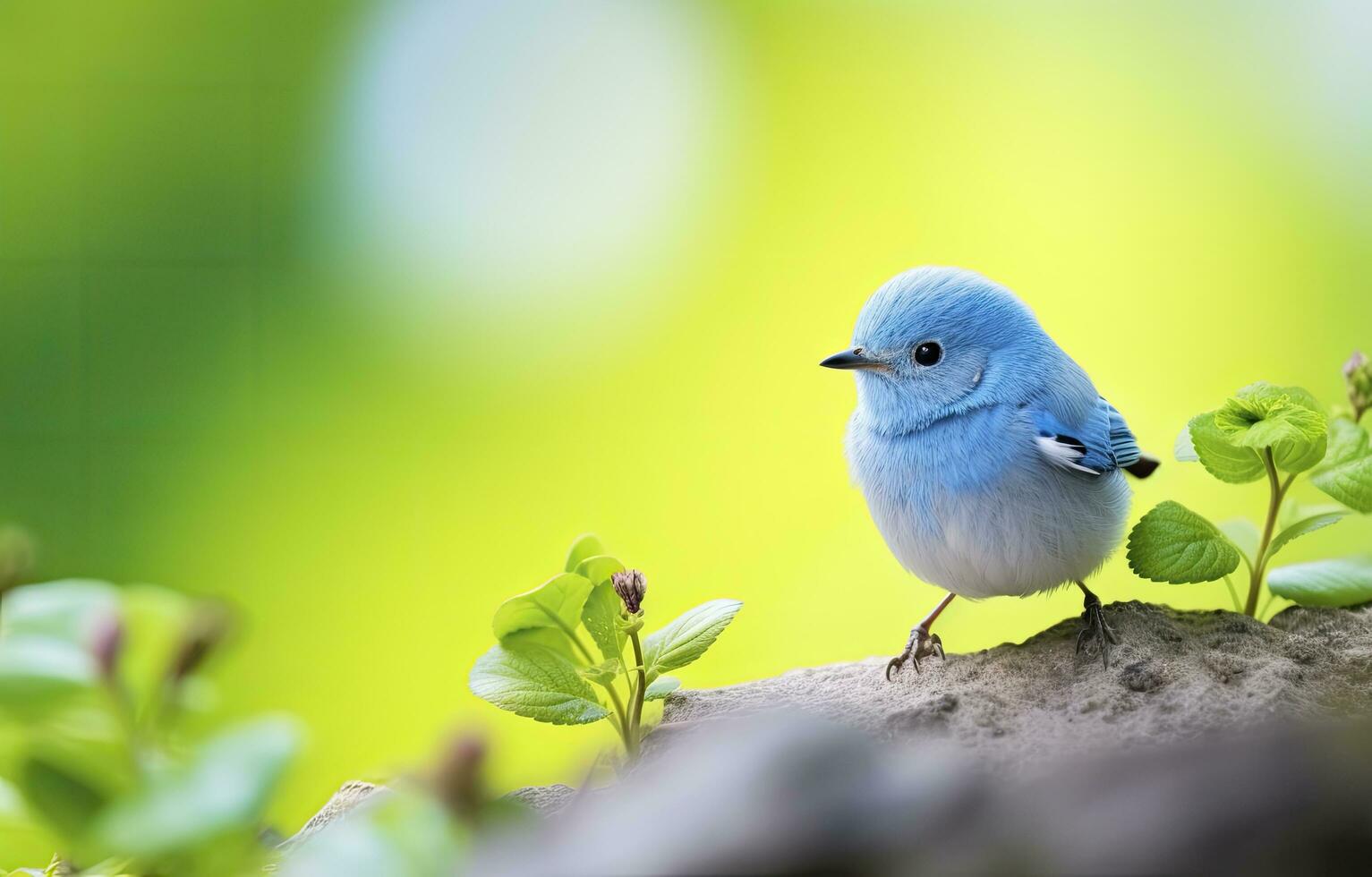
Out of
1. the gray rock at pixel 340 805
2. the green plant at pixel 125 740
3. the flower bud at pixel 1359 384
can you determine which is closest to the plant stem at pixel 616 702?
the gray rock at pixel 340 805

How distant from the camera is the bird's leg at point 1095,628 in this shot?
116cm

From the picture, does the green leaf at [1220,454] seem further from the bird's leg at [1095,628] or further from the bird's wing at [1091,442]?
the bird's leg at [1095,628]

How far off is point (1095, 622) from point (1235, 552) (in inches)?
7.3

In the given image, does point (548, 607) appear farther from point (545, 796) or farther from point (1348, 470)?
point (1348, 470)

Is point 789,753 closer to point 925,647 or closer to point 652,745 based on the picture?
point 652,745

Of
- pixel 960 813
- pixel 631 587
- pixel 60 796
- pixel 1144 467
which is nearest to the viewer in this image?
pixel 960 813

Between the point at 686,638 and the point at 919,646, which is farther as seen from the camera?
the point at 919,646

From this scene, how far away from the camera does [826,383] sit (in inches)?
92.4

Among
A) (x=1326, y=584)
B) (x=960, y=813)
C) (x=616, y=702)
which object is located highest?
(x=616, y=702)

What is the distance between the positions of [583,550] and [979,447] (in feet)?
1.62

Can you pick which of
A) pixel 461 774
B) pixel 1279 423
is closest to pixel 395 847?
pixel 461 774

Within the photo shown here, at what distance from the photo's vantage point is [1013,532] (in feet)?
3.89

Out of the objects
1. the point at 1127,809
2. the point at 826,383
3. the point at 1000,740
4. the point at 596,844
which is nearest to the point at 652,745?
the point at 1000,740

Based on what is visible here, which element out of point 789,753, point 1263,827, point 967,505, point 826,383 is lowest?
point 1263,827
